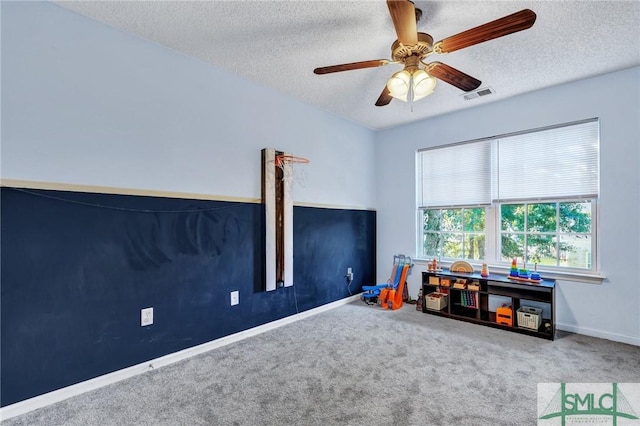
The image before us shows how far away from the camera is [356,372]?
94.7 inches

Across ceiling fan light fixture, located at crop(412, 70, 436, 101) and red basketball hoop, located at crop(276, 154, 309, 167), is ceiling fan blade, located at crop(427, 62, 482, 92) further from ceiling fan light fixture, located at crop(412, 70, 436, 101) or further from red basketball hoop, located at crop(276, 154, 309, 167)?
red basketball hoop, located at crop(276, 154, 309, 167)

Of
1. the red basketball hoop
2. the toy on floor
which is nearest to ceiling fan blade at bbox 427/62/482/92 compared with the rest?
the red basketball hoop

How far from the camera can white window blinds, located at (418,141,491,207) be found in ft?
13.1

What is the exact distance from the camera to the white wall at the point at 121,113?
1992 mm

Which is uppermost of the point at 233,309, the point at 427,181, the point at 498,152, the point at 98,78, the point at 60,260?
the point at 98,78

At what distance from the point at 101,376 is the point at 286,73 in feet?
9.94

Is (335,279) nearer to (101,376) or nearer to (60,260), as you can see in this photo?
(101,376)

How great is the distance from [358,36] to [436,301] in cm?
316

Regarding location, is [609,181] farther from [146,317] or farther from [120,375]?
[120,375]

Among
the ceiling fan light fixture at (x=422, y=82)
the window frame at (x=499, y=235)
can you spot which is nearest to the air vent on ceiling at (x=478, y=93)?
the window frame at (x=499, y=235)

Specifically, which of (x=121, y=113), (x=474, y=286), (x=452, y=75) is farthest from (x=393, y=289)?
(x=121, y=113)

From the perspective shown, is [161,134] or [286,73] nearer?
[161,134]

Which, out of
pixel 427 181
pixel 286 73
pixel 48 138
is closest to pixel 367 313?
pixel 427 181

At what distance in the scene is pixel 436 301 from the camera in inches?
153
